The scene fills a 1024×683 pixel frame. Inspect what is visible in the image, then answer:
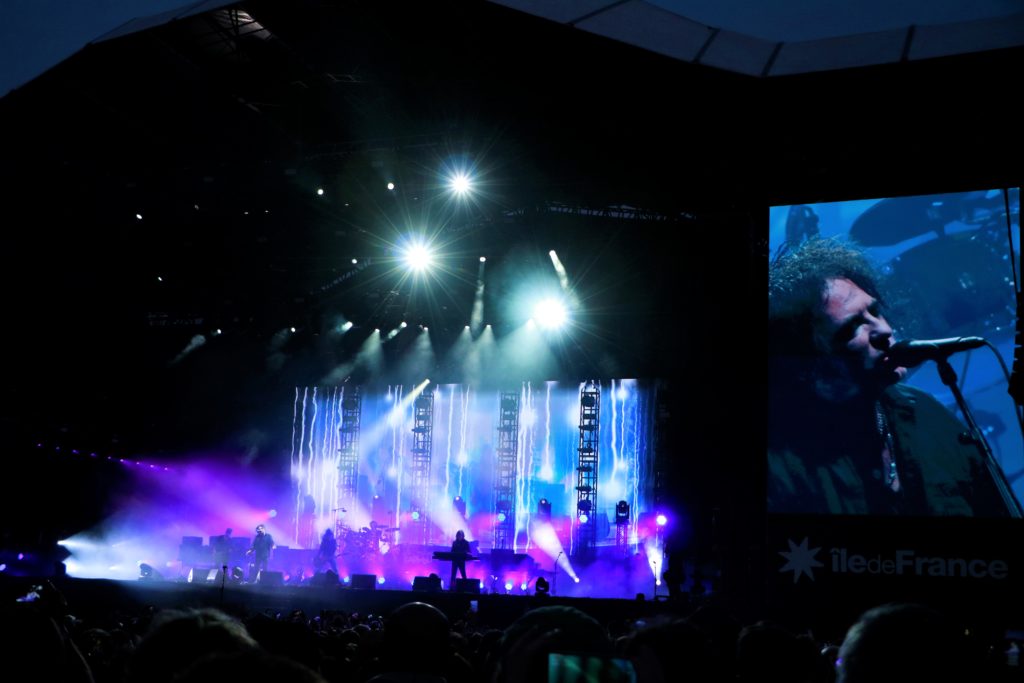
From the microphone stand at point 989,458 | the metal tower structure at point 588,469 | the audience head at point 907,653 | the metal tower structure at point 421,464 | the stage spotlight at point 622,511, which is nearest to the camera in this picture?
the audience head at point 907,653

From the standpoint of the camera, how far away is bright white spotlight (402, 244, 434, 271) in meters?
17.0

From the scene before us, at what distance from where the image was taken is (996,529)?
36.0 feet

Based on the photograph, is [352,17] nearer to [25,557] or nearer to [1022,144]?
[1022,144]

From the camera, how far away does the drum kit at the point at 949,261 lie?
11.4 meters

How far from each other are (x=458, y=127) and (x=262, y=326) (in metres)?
8.26

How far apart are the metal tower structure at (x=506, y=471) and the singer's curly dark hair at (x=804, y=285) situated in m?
8.44

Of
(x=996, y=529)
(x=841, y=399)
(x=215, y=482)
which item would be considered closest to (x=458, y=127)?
(x=841, y=399)

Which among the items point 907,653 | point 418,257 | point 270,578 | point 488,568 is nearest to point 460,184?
point 418,257

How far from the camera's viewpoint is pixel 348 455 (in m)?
21.9

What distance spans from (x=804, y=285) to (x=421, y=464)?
10.9 metres

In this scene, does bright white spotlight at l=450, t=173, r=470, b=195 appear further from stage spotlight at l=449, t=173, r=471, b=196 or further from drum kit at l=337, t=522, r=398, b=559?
drum kit at l=337, t=522, r=398, b=559

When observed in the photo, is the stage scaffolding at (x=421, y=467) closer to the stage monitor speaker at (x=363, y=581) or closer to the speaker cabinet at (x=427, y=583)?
the speaker cabinet at (x=427, y=583)

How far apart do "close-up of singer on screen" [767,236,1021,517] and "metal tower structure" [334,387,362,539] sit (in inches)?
463

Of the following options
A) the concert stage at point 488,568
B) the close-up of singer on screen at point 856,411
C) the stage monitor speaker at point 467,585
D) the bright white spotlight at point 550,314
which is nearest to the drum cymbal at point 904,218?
the close-up of singer on screen at point 856,411
